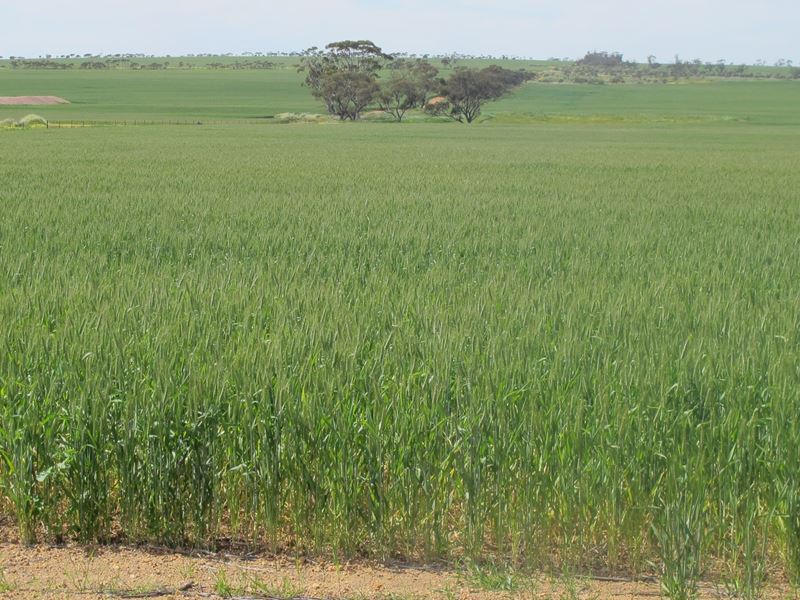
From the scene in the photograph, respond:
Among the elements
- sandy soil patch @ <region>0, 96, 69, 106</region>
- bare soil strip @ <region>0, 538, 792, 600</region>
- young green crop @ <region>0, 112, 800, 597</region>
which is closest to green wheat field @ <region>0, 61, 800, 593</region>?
young green crop @ <region>0, 112, 800, 597</region>

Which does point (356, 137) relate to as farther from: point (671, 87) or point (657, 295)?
point (671, 87)

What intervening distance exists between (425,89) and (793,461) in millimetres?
102363

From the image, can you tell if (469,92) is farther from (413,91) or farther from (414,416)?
(414,416)

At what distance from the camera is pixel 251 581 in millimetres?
4102

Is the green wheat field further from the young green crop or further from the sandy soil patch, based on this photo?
the sandy soil patch

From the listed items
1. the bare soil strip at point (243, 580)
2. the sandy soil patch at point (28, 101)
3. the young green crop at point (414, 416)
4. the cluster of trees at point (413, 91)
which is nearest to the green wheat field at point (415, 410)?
the young green crop at point (414, 416)

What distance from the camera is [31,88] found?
139 meters

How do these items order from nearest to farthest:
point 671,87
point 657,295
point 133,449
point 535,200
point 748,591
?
point 748,591, point 133,449, point 657,295, point 535,200, point 671,87

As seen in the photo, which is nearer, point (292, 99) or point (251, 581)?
point (251, 581)

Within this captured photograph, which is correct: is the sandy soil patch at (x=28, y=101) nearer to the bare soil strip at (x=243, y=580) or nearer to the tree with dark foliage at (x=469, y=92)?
the tree with dark foliage at (x=469, y=92)

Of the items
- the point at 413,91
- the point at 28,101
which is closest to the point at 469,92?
the point at 413,91

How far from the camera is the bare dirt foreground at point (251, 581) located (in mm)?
4012

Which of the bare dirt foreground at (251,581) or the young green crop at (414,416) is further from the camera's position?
the young green crop at (414,416)

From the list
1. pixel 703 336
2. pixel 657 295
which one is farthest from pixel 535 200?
pixel 703 336
